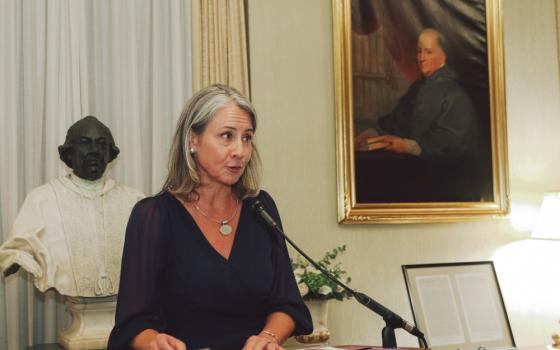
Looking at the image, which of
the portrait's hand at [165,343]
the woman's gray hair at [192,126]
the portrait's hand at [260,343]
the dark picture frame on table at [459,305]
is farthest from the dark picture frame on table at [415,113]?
the portrait's hand at [165,343]

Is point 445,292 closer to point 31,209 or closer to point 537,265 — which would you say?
point 537,265

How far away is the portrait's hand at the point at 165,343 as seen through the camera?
6.21ft

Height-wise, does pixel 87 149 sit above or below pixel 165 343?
above

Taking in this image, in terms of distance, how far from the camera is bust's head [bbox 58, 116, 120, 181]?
2.67 meters

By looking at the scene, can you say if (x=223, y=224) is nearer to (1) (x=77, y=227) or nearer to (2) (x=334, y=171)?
(1) (x=77, y=227)

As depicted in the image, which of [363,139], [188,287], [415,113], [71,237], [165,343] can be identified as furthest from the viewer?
[415,113]

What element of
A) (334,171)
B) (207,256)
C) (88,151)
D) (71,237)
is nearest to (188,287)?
(207,256)

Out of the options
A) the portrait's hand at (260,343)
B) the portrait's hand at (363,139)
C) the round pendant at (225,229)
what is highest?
the portrait's hand at (363,139)

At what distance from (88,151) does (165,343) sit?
3.36ft

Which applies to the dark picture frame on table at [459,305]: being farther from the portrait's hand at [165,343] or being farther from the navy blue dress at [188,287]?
the portrait's hand at [165,343]

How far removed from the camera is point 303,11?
3801mm

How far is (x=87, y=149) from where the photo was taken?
2.67 meters

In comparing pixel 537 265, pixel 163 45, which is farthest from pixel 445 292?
pixel 163 45

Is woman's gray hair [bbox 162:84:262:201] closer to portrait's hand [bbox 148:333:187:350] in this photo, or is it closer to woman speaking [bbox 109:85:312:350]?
woman speaking [bbox 109:85:312:350]
